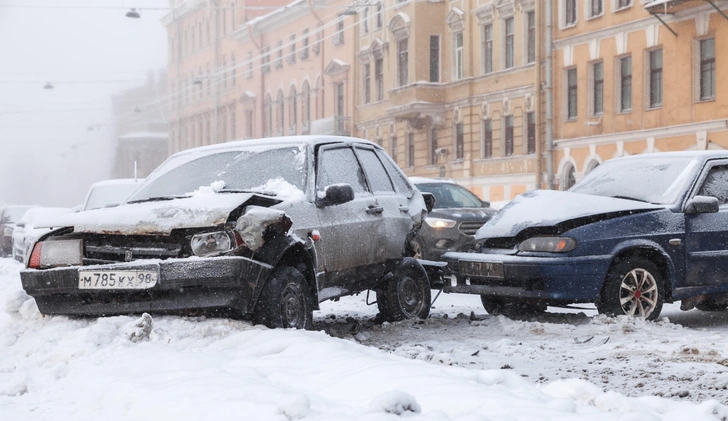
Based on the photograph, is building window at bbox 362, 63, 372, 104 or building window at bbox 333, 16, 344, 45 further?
building window at bbox 333, 16, 344, 45

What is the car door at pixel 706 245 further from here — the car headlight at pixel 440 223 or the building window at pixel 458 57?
the building window at pixel 458 57

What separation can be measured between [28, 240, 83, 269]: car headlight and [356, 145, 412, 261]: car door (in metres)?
2.76

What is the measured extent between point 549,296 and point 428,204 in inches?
82.6

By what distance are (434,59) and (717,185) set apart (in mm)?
33793

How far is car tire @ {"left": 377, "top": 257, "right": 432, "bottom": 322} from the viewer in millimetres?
9906

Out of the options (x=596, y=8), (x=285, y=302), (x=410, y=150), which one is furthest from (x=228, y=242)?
(x=410, y=150)

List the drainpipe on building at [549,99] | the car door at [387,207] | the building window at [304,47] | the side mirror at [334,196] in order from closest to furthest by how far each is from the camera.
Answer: the side mirror at [334,196], the car door at [387,207], the drainpipe on building at [549,99], the building window at [304,47]

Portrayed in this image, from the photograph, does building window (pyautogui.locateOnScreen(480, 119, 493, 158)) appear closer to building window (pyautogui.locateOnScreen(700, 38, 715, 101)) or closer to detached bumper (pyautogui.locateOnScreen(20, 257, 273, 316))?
building window (pyautogui.locateOnScreen(700, 38, 715, 101))

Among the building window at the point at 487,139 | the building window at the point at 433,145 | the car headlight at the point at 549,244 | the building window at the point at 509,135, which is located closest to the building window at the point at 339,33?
the building window at the point at 433,145

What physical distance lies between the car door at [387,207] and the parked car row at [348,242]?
0.06 ft

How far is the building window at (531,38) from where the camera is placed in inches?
1497

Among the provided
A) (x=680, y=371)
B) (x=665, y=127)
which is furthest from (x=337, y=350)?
(x=665, y=127)

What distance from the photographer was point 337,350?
6578 millimetres

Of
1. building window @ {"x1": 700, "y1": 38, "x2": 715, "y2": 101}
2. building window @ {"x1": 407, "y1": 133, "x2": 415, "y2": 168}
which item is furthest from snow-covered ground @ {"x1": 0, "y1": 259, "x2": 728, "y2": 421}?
building window @ {"x1": 407, "y1": 133, "x2": 415, "y2": 168}
